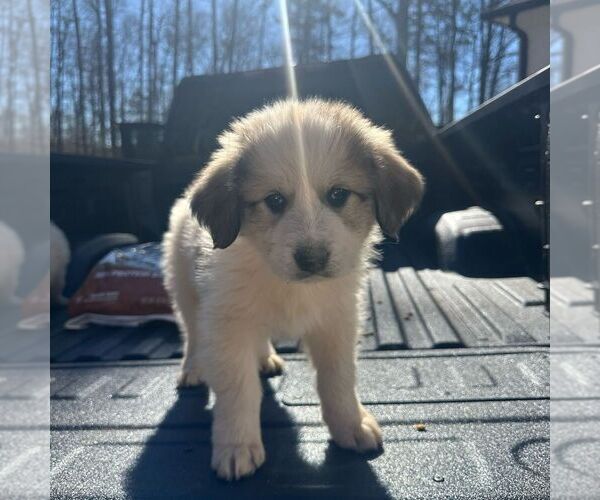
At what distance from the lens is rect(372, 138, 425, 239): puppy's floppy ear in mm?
2104

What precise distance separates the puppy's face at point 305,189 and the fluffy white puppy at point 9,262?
2.07ft

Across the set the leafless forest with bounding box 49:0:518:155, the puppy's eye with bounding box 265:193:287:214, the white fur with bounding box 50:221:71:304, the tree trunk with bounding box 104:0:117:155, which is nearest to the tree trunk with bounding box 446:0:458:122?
the leafless forest with bounding box 49:0:518:155

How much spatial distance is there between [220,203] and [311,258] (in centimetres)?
47

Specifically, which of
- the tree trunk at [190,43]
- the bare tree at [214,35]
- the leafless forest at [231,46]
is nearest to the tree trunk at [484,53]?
the leafless forest at [231,46]

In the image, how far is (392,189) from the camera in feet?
6.97

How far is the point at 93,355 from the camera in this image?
10.1ft

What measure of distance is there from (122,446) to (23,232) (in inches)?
32.7

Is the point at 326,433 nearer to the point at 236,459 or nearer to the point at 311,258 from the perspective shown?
the point at 236,459

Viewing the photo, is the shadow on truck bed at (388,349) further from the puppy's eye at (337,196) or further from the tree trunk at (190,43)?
the puppy's eye at (337,196)

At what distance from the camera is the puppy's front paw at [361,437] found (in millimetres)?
1895

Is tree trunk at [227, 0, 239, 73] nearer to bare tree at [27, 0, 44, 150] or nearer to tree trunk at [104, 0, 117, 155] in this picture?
tree trunk at [104, 0, 117, 155]

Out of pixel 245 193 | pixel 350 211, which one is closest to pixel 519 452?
pixel 350 211

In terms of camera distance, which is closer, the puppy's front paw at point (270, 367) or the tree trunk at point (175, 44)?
the puppy's front paw at point (270, 367)

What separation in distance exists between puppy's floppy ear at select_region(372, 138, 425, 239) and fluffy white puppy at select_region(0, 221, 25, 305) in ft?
4.26
